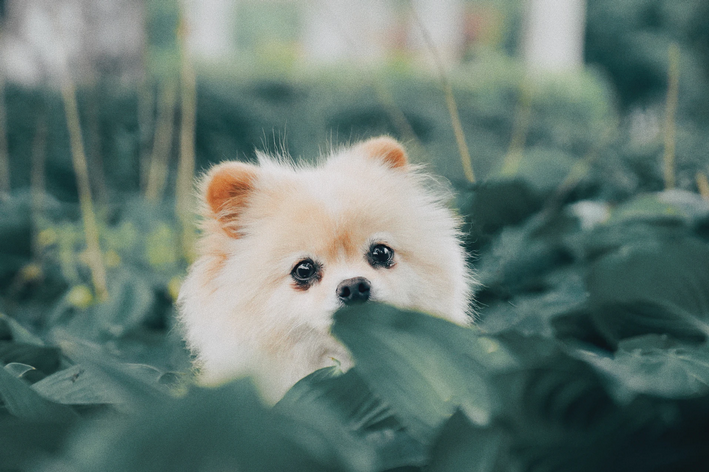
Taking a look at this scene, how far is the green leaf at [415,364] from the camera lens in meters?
0.40

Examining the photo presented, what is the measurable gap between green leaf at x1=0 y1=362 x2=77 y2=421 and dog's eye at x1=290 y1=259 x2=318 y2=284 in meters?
0.49

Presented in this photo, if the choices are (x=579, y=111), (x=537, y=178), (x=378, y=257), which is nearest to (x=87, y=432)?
(x=378, y=257)

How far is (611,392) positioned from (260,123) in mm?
3858

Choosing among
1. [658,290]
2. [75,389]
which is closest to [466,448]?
[75,389]

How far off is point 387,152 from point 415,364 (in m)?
0.70

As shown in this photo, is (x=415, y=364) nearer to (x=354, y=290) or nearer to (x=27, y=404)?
(x=27, y=404)

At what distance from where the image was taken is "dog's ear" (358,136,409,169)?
1065 millimetres

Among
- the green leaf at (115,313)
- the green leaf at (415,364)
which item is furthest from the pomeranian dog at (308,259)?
the green leaf at (415,364)

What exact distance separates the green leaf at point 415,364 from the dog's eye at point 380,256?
542 mm

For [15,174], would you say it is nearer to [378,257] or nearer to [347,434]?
[378,257]

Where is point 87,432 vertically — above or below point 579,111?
above

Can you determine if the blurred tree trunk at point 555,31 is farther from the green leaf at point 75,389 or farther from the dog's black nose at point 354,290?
the green leaf at point 75,389

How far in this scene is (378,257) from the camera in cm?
96

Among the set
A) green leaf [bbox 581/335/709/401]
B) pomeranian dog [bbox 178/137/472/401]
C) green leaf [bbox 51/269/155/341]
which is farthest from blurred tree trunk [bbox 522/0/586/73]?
green leaf [bbox 581/335/709/401]
